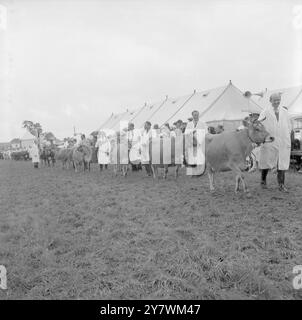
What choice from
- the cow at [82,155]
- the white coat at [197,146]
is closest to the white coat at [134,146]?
the white coat at [197,146]

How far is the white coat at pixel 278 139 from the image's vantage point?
6.81 m

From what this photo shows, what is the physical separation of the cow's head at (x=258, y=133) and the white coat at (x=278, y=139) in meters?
0.42

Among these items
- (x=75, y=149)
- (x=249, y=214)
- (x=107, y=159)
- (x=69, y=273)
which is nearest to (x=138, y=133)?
(x=107, y=159)

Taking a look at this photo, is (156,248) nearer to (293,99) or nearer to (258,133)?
(258,133)

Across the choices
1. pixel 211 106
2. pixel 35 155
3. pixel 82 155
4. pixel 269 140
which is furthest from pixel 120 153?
pixel 35 155

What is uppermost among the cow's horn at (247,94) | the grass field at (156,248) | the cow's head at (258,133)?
the cow's horn at (247,94)

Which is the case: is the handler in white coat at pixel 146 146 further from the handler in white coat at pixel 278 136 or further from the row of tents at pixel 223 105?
the row of tents at pixel 223 105

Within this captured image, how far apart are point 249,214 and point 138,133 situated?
26.4 feet

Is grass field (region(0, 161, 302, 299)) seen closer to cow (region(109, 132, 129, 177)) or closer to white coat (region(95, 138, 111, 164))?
cow (region(109, 132, 129, 177))

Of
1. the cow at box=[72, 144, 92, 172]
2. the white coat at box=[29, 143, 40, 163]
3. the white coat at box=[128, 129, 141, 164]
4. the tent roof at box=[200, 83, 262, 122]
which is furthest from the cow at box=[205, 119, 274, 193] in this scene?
the white coat at box=[29, 143, 40, 163]

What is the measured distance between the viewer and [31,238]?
4.29 m

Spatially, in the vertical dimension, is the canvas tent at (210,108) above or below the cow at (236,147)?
above

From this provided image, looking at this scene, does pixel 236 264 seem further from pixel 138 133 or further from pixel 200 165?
pixel 138 133

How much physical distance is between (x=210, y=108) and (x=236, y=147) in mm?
13662
